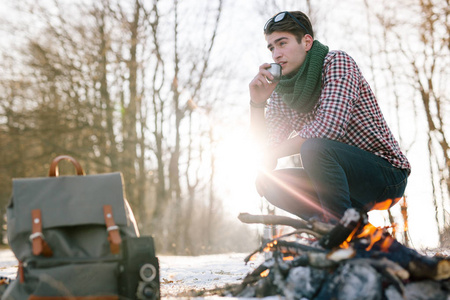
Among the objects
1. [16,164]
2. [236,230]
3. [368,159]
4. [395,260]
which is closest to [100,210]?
[395,260]

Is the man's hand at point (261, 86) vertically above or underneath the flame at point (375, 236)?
above

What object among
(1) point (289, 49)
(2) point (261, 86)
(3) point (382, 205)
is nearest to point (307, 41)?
(1) point (289, 49)

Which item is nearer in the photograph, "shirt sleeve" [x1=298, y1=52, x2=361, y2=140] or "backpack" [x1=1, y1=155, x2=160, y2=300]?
"backpack" [x1=1, y1=155, x2=160, y2=300]

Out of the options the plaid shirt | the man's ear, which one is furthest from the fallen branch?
the man's ear

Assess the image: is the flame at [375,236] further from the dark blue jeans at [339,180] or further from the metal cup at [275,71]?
the metal cup at [275,71]

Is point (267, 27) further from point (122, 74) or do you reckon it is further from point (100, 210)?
point (122, 74)

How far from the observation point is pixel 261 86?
310 centimetres

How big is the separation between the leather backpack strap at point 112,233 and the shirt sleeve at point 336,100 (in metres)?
1.27

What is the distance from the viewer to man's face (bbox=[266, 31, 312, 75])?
3.01m

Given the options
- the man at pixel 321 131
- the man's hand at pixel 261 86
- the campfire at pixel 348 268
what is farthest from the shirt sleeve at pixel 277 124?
the campfire at pixel 348 268

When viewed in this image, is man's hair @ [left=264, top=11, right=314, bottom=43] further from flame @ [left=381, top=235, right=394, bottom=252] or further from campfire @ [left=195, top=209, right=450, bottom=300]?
flame @ [left=381, top=235, right=394, bottom=252]

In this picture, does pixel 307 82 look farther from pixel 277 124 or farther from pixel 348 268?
pixel 348 268

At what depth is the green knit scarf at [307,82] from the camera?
9.30ft

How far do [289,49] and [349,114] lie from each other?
631 millimetres
